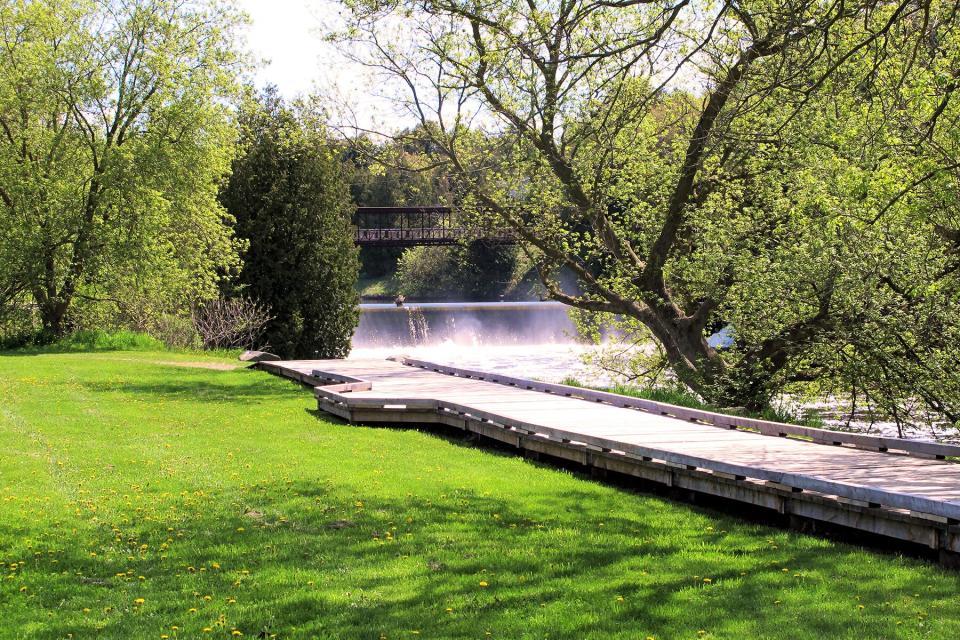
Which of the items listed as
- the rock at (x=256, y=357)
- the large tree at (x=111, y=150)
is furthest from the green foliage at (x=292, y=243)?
the rock at (x=256, y=357)

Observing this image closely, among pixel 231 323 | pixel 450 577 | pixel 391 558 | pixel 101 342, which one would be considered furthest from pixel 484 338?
pixel 450 577

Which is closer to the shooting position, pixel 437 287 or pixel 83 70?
pixel 83 70

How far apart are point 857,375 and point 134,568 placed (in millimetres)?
11958

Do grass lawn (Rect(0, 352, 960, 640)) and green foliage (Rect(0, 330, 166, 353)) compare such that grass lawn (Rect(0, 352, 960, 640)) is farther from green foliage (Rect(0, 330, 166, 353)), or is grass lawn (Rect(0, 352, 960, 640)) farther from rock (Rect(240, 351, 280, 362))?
green foliage (Rect(0, 330, 166, 353))

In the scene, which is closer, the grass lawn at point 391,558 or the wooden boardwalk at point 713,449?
the grass lawn at point 391,558

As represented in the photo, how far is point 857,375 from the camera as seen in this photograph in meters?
15.3

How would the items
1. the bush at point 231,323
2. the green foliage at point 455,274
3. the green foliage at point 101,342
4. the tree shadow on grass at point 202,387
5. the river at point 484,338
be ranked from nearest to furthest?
the tree shadow on grass at point 202,387 < the green foliage at point 101,342 < the bush at point 231,323 < the river at point 484,338 < the green foliage at point 455,274

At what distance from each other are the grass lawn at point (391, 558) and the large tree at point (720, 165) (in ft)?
14.2

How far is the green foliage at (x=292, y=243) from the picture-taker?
32.0 m

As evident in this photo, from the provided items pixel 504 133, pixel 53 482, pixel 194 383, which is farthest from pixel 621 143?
pixel 53 482

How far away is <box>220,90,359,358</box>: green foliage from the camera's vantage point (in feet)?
105

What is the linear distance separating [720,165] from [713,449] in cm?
1069

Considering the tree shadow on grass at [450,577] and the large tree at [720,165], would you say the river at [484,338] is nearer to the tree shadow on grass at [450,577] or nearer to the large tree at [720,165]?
the large tree at [720,165]

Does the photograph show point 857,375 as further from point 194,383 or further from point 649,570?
point 194,383
